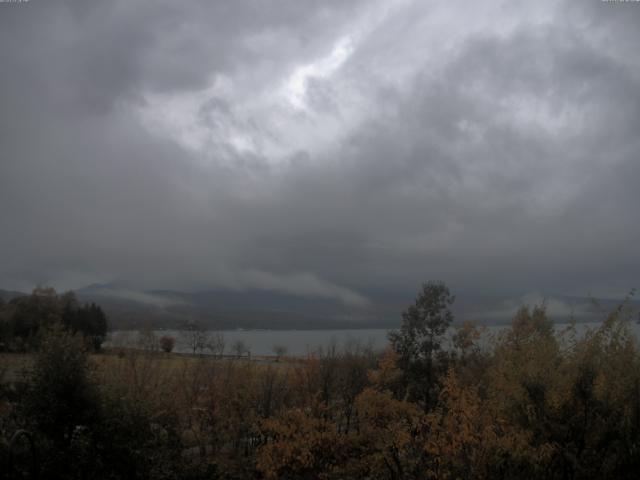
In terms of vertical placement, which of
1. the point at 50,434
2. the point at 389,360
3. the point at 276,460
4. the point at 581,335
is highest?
the point at 581,335

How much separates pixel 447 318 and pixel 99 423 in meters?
19.1

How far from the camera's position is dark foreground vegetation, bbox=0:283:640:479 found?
1258cm

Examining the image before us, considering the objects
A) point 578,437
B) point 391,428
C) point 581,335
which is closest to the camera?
point 578,437

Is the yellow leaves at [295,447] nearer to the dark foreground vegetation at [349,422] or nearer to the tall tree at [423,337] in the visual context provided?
the dark foreground vegetation at [349,422]

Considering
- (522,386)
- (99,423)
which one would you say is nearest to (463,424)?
(522,386)

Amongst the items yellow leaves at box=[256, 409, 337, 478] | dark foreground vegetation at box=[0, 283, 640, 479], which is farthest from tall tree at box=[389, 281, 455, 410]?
yellow leaves at box=[256, 409, 337, 478]

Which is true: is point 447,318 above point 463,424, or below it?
above

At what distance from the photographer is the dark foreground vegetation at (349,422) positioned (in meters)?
12.6

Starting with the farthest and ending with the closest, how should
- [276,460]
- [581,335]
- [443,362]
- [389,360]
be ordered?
1. [443,362]
2. [389,360]
3. [276,460]
4. [581,335]

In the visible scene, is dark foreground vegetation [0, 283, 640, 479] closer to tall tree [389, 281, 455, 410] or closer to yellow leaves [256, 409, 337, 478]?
yellow leaves [256, 409, 337, 478]

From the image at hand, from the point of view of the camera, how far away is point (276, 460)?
18.1 metres

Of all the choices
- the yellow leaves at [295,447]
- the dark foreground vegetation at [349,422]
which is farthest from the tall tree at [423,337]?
the yellow leaves at [295,447]

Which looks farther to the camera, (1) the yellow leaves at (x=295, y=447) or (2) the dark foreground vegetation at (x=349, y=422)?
(1) the yellow leaves at (x=295, y=447)

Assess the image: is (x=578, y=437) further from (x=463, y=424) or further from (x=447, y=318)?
(x=447, y=318)
